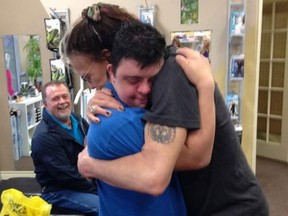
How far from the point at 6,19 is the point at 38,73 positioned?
63 centimetres

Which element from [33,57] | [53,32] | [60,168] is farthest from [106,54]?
[33,57]

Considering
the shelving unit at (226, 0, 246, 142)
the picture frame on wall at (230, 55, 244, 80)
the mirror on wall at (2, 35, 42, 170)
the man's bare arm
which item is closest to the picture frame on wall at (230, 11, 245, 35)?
the shelving unit at (226, 0, 246, 142)

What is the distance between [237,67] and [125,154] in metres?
2.33

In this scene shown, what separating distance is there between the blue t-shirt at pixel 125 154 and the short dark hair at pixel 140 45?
127 millimetres

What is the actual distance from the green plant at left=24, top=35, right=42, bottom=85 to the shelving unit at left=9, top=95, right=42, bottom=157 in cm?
27

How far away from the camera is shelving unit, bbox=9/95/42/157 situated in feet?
11.3

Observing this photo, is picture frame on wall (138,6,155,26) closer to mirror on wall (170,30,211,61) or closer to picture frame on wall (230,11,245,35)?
mirror on wall (170,30,211,61)

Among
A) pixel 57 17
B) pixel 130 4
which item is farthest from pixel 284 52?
pixel 57 17

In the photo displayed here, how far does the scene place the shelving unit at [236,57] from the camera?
111 inches

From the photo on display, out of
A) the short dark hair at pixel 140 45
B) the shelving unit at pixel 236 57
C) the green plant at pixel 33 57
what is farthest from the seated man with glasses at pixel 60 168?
the short dark hair at pixel 140 45

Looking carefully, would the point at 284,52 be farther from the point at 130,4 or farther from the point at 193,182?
the point at 193,182

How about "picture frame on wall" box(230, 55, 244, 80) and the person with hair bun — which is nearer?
the person with hair bun

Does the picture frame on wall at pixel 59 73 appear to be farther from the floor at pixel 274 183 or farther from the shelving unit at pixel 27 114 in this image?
the floor at pixel 274 183

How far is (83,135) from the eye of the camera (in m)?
2.63
